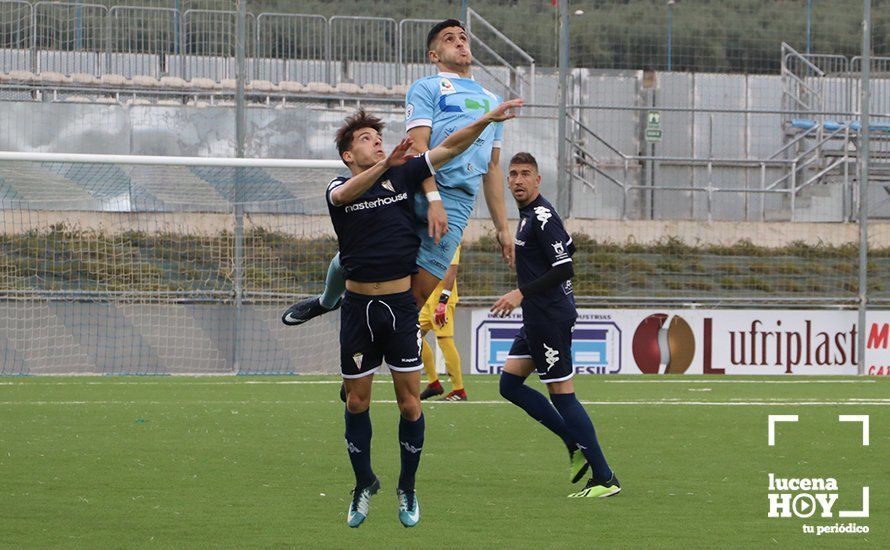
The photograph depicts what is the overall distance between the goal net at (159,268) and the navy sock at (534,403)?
28.0 ft

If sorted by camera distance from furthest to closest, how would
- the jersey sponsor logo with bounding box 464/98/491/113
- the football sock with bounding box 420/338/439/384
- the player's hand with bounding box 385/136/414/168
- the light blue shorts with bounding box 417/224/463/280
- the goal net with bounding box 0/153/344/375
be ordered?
1. the goal net with bounding box 0/153/344/375
2. the football sock with bounding box 420/338/439/384
3. the jersey sponsor logo with bounding box 464/98/491/113
4. the light blue shorts with bounding box 417/224/463/280
5. the player's hand with bounding box 385/136/414/168

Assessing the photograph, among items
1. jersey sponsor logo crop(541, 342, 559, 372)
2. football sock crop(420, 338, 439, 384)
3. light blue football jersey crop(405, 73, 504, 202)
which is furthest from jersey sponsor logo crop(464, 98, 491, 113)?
football sock crop(420, 338, 439, 384)

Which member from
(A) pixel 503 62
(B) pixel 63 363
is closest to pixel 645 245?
(A) pixel 503 62

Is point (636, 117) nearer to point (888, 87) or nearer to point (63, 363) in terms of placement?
point (888, 87)

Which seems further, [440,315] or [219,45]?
[219,45]

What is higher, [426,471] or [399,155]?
[399,155]

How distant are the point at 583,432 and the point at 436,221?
183cm

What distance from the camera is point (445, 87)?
7.34 meters

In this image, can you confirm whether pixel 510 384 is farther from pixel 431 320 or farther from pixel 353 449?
pixel 431 320

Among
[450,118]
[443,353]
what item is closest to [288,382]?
[443,353]

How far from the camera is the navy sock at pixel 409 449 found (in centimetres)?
677

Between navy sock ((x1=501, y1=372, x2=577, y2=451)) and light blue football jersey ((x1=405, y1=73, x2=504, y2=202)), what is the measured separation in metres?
1.59

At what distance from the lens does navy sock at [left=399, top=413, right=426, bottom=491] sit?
677 cm

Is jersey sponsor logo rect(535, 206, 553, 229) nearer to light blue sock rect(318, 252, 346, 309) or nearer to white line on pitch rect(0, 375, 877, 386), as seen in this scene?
light blue sock rect(318, 252, 346, 309)
